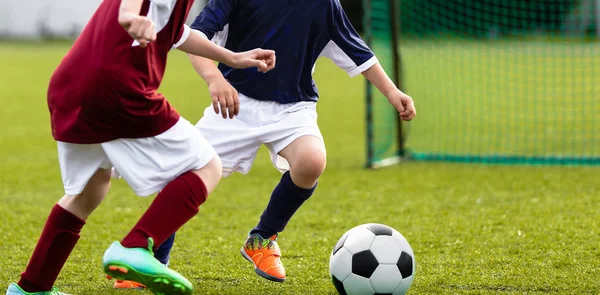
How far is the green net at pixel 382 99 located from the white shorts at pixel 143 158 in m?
3.98

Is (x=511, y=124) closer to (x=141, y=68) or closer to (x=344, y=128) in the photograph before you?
(x=344, y=128)

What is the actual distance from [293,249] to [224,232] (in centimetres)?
53

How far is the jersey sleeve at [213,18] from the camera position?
10.2 feet

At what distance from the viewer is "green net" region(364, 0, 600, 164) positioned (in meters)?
7.61

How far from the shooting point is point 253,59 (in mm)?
2559

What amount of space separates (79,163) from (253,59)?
0.60 meters

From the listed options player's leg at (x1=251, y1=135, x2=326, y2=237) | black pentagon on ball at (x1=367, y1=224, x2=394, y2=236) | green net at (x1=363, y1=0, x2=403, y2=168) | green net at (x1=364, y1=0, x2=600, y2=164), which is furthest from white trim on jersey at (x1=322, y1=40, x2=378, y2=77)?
green net at (x1=364, y1=0, x2=600, y2=164)

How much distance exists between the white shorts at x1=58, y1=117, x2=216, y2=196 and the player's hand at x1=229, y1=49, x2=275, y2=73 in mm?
253

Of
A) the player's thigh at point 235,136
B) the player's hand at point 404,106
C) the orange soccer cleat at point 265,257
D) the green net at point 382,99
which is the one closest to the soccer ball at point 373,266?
the orange soccer cleat at point 265,257

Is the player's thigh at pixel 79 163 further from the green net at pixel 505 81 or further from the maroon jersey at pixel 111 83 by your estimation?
the green net at pixel 505 81

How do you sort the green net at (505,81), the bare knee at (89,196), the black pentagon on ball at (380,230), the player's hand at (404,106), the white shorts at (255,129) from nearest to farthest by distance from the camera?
1. the bare knee at (89,196)
2. the black pentagon on ball at (380,230)
3. the player's hand at (404,106)
4. the white shorts at (255,129)
5. the green net at (505,81)

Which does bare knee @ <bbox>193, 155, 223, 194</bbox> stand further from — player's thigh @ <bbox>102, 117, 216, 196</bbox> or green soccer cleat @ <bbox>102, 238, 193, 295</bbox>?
green soccer cleat @ <bbox>102, 238, 193, 295</bbox>

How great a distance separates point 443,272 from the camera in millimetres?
3213

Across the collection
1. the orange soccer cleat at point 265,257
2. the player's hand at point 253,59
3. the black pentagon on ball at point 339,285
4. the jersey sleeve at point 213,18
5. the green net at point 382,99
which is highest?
the player's hand at point 253,59
